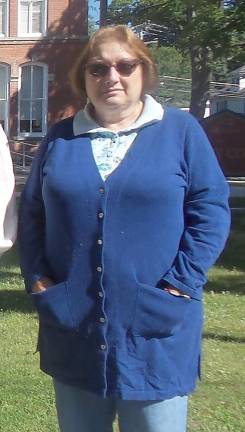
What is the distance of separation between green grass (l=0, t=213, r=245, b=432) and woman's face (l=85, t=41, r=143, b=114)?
216 centimetres

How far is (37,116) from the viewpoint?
31.0 m

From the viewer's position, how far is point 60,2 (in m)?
29.8

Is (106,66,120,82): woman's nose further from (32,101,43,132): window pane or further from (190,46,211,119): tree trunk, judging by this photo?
(32,101,43,132): window pane

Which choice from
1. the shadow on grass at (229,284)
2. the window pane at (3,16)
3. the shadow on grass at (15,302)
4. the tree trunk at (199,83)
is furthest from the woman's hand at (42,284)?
the window pane at (3,16)

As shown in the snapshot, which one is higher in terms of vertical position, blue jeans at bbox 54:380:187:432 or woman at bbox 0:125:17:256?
woman at bbox 0:125:17:256

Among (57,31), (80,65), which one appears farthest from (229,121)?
(80,65)

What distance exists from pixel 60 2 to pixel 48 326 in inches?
1130

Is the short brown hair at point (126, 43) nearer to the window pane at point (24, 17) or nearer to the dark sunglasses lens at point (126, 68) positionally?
the dark sunglasses lens at point (126, 68)

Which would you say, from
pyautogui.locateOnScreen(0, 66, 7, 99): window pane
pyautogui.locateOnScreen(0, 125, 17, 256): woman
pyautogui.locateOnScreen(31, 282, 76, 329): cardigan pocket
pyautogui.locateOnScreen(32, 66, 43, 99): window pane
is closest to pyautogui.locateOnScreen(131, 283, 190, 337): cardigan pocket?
pyautogui.locateOnScreen(31, 282, 76, 329): cardigan pocket

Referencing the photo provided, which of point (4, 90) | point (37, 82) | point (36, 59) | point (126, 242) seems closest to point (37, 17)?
point (36, 59)

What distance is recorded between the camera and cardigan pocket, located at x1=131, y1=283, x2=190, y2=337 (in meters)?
2.33

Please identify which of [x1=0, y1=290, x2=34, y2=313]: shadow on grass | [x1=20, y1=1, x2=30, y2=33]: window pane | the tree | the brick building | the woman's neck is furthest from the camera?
[x1=20, y1=1, x2=30, y2=33]: window pane

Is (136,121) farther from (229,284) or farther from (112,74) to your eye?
(229,284)

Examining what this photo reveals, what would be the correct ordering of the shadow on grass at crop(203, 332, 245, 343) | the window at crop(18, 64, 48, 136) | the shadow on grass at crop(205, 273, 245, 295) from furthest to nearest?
the window at crop(18, 64, 48, 136), the shadow on grass at crop(205, 273, 245, 295), the shadow on grass at crop(203, 332, 245, 343)
